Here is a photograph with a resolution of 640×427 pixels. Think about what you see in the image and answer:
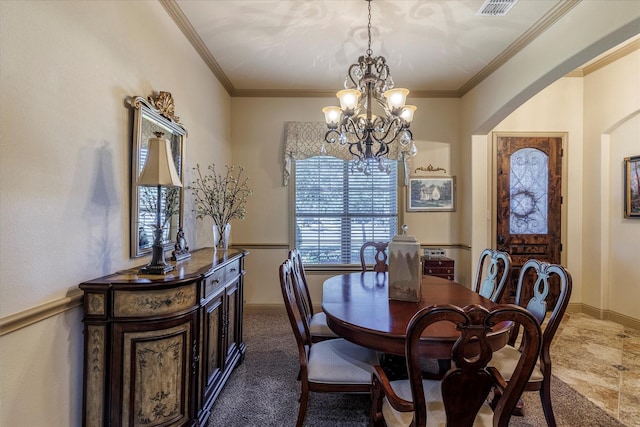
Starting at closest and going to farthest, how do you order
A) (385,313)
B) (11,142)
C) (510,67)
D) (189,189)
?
1. (11,142)
2. (385,313)
3. (189,189)
4. (510,67)

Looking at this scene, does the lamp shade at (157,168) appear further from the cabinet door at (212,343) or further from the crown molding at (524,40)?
the crown molding at (524,40)

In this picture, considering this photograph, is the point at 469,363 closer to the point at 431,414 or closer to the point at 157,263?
the point at 431,414

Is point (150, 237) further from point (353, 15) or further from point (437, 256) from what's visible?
point (437, 256)

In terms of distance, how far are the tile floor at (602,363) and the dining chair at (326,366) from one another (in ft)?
5.86

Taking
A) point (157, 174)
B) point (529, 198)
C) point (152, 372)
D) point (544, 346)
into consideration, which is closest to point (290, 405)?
point (152, 372)

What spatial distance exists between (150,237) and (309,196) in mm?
2377

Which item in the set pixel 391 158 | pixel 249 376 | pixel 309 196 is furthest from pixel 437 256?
pixel 249 376

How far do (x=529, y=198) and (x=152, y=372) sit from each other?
14.9 ft

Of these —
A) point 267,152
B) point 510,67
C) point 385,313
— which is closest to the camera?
point 385,313

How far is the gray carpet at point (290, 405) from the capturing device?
1982 mm

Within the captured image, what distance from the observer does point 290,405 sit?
215cm

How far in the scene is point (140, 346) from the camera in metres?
1.52

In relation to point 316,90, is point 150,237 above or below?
below

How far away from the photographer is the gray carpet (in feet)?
6.50
